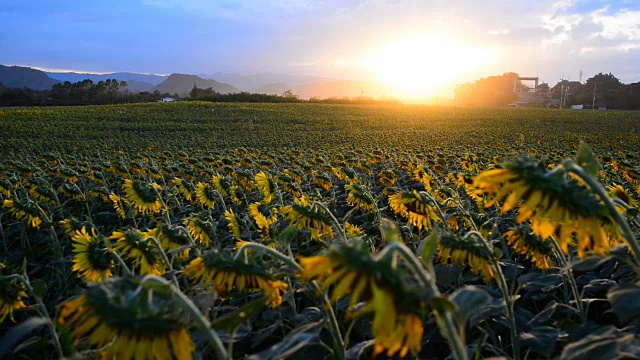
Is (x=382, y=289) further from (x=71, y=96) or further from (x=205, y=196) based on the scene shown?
(x=71, y=96)

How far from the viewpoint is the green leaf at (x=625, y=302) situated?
1.38 metres

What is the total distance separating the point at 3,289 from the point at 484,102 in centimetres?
10492

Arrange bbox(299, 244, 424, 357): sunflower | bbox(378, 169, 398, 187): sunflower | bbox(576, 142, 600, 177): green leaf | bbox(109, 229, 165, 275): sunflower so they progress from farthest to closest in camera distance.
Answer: bbox(378, 169, 398, 187): sunflower
bbox(109, 229, 165, 275): sunflower
bbox(576, 142, 600, 177): green leaf
bbox(299, 244, 424, 357): sunflower

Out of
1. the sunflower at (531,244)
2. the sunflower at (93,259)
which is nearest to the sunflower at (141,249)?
the sunflower at (93,259)

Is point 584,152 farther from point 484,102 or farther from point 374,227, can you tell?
point 484,102

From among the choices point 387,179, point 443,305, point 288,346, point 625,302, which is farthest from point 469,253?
point 387,179

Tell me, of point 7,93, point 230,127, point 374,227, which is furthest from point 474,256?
point 7,93

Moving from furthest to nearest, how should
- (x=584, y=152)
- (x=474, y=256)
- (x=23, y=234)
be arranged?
(x=23, y=234), (x=474, y=256), (x=584, y=152)

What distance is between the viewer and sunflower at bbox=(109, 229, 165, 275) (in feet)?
6.93

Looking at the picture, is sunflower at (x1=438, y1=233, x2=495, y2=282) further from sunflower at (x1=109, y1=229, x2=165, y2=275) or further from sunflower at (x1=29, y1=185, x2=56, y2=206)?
sunflower at (x1=29, y1=185, x2=56, y2=206)

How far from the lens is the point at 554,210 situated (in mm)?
1308

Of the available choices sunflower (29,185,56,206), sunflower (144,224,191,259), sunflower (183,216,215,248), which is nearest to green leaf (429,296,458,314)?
sunflower (144,224,191,259)

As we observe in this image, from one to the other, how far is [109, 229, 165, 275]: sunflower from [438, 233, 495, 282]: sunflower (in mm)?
1245

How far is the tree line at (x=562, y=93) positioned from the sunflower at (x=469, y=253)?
283 feet
